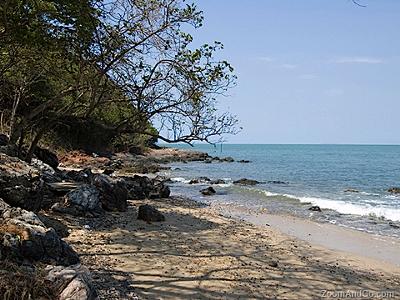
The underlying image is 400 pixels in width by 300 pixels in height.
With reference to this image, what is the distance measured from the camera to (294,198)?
78.7ft

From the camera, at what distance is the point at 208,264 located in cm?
802

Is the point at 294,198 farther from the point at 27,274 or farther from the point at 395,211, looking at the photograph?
the point at 27,274

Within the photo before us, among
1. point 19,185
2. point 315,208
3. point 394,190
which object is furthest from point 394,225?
point 394,190

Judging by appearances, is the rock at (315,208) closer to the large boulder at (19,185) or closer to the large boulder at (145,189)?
the large boulder at (145,189)

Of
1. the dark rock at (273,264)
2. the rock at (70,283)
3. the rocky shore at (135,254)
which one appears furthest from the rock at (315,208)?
the rock at (70,283)

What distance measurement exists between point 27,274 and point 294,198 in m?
20.4

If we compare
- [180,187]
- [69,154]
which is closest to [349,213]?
[180,187]

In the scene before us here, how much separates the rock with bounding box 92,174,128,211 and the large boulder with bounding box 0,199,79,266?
6.00 meters

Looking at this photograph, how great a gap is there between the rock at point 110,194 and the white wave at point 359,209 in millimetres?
10732

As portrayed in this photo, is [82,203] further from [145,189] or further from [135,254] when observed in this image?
[145,189]

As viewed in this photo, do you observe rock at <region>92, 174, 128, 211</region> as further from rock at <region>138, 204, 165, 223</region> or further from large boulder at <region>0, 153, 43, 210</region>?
large boulder at <region>0, 153, 43, 210</region>

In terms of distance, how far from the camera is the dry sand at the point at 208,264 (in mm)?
Result: 6523

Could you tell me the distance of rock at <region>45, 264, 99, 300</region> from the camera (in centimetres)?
456

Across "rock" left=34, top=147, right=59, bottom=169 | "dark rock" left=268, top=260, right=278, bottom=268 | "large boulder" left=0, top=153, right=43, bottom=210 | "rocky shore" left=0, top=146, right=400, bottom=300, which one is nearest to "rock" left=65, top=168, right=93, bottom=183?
"rocky shore" left=0, top=146, right=400, bottom=300
